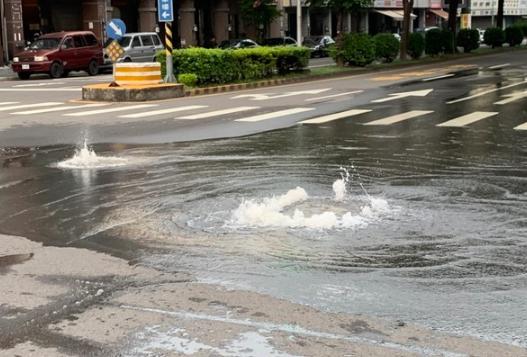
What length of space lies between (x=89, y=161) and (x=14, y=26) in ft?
94.7

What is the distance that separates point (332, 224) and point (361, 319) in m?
2.17

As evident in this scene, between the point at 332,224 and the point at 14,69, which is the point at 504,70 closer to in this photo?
the point at 14,69

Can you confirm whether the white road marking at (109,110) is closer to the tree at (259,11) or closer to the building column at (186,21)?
the tree at (259,11)

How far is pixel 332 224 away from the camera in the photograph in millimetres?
6754

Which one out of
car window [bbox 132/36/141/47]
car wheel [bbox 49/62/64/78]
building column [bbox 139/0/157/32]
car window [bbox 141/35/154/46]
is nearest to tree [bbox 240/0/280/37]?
building column [bbox 139/0/157/32]

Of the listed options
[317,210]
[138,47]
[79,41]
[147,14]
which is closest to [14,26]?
[79,41]

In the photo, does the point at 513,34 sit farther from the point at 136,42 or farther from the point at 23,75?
the point at 23,75

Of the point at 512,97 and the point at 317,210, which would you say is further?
the point at 512,97

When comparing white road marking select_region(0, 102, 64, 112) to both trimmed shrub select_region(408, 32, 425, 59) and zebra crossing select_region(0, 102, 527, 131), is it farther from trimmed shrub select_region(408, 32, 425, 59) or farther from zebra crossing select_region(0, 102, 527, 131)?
trimmed shrub select_region(408, 32, 425, 59)

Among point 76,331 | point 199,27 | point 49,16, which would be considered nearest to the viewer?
point 76,331

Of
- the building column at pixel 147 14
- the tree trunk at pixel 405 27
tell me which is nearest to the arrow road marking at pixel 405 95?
the tree trunk at pixel 405 27

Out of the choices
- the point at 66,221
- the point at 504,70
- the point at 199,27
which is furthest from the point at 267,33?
the point at 66,221

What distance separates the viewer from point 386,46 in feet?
113

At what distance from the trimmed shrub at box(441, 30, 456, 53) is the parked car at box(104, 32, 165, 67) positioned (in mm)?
16518
